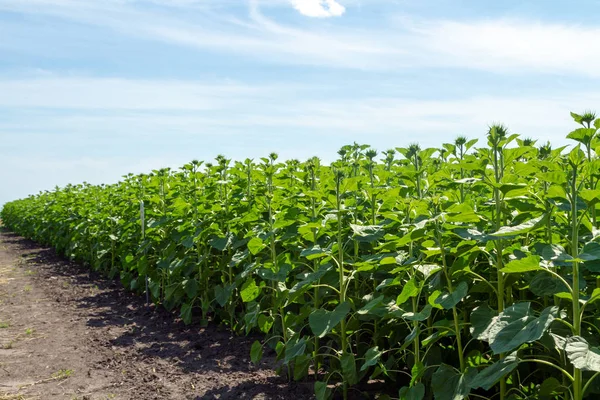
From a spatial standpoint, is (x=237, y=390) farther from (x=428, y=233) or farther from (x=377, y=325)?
(x=428, y=233)

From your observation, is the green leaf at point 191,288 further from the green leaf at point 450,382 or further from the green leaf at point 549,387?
the green leaf at point 549,387

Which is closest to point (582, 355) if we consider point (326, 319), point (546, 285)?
point (546, 285)

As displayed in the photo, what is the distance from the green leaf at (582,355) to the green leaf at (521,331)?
0.15 m

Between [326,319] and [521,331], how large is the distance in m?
1.67

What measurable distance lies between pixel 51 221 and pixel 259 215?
12.5 m

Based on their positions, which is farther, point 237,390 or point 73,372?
point 73,372

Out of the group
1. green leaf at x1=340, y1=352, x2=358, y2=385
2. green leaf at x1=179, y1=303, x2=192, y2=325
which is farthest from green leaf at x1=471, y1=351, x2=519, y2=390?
green leaf at x1=179, y1=303, x2=192, y2=325

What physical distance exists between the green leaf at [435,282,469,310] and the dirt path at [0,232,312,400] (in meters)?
1.97

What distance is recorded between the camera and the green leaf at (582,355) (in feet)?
8.39

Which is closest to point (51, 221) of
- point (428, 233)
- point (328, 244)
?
point (328, 244)

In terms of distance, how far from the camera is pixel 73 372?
607 centimetres

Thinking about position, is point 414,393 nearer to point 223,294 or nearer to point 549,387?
point 549,387

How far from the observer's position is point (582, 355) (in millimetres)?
2637

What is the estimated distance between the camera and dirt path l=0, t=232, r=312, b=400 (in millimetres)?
5355
